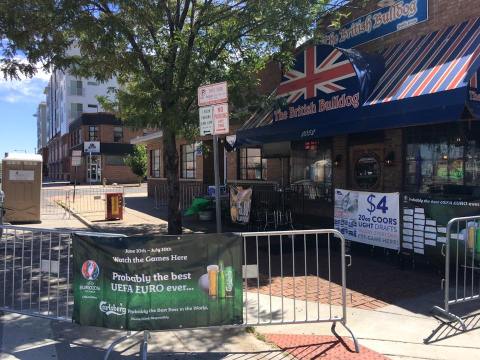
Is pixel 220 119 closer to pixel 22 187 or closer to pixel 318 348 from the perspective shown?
pixel 318 348

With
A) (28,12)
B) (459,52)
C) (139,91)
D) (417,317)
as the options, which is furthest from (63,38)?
(417,317)

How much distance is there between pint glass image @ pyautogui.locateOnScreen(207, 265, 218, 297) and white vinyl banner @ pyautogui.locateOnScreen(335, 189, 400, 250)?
14.5 ft

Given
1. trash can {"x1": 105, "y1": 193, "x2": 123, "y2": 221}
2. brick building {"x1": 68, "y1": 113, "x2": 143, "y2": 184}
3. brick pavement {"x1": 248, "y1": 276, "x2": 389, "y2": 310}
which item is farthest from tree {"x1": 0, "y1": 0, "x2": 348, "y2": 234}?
brick building {"x1": 68, "y1": 113, "x2": 143, "y2": 184}

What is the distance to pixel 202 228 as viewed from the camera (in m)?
13.3

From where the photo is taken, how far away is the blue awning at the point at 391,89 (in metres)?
7.88

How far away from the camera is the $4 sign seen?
827 centimetres

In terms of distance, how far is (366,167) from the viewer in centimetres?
1190

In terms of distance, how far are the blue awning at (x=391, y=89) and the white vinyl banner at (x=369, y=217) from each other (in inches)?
56.8

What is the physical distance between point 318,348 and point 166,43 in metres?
8.50

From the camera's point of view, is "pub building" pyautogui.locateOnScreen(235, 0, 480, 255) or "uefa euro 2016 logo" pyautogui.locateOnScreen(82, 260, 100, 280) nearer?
"uefa euro 2016 logo" pyautogui.locateOnScreen(82, 260, 100, 280)

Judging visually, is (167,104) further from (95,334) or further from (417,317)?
(417,317)

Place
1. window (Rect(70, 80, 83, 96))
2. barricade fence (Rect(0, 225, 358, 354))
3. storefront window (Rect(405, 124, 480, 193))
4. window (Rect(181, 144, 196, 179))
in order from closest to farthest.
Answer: barricade fence (Rect(0, 225, 358, 354))
storefront window (Rect(405, 124, 480, 193))
window (Rect(181, 144, 196, 179))
window (Rect(70, 80, 83, 96))

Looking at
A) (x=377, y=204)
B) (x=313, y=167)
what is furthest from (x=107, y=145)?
(x=377, y=204)

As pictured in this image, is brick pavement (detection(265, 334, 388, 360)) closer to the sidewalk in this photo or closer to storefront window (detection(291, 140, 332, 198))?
the sidewalk
